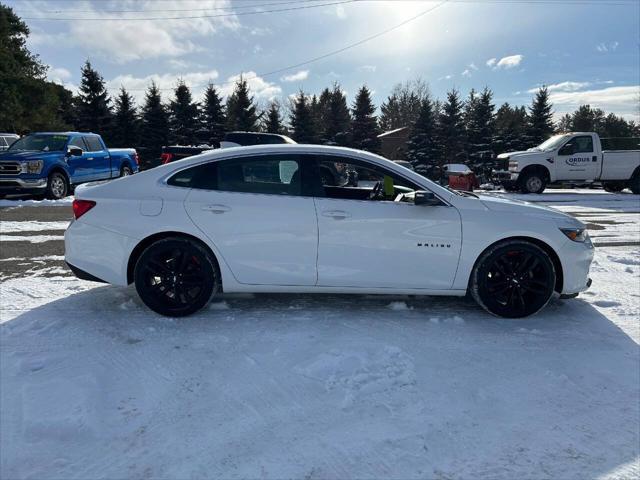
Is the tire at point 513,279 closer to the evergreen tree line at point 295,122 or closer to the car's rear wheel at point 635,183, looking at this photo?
the car's rear wheel at point 635,183

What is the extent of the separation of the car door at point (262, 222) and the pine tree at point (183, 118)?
30.5 metres

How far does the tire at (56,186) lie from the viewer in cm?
1204

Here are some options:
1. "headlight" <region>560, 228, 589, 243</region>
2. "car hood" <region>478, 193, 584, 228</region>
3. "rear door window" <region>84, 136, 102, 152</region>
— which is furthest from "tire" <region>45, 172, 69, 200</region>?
"headlight" <region>560, 228, 589, 243</region>

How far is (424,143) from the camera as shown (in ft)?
108

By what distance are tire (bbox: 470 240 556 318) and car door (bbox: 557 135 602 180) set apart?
1457cm

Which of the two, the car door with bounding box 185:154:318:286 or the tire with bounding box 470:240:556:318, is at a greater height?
the car door with bounding box 185:154:318:286

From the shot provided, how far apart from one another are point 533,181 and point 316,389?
1628 cm

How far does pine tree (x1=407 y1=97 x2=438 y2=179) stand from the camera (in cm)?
3253

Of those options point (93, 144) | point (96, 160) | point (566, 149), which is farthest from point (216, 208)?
point (566, 149)

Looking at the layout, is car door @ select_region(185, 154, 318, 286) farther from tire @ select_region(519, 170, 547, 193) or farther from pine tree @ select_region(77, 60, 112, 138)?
pine tree @ select_region(77, 60, 112, 138)

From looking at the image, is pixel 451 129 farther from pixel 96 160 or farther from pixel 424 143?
pixel 96 160

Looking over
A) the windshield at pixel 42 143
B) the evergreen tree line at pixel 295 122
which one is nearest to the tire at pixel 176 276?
the windshield at pixel 42 143

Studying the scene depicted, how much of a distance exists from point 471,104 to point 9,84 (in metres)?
31.3

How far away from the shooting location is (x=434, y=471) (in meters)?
2.16
